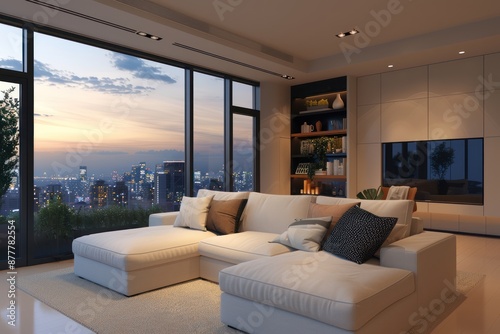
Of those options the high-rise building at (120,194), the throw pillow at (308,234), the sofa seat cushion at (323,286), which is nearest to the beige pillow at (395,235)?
the sofa seat cushion at (323,286)

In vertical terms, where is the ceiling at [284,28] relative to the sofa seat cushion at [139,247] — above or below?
above

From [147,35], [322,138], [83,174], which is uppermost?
[147,35]

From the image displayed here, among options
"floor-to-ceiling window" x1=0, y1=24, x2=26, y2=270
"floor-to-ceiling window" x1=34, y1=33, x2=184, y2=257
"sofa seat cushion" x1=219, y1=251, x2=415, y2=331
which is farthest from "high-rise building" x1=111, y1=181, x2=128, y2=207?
"sofa seat cushion" x1=219, y1=251, x2=415, y2=331

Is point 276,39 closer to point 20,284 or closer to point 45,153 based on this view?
point 45,153

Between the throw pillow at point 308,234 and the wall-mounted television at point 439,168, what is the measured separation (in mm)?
3750

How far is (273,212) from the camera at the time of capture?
12.1 feet

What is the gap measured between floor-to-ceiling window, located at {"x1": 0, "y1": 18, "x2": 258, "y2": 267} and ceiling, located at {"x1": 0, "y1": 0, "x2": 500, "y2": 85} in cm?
34

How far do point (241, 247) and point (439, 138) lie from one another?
4197mm

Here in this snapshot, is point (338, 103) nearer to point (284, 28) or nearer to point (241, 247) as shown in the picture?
point (284, 28)

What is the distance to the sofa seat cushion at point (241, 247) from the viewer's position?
3.01 metres

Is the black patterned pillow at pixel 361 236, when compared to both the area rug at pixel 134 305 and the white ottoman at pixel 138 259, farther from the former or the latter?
the white ottoman at pixel 138 259

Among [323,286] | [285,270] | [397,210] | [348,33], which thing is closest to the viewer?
[323,286]

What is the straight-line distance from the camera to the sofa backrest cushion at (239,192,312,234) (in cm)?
352

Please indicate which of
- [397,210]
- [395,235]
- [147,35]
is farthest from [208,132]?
[395,235]
